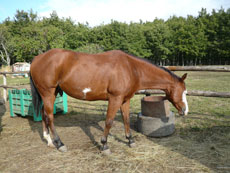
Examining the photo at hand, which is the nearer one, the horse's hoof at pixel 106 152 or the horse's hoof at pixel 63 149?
the horse's hoof at pixel 106 152

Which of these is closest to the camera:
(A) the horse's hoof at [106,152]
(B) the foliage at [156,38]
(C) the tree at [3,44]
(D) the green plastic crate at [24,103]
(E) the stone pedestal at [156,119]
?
Result: (A) the horse's hoof at [106,152]

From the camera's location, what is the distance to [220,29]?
39.9m

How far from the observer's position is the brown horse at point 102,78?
3.27 m

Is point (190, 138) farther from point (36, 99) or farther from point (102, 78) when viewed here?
point (36, 99)

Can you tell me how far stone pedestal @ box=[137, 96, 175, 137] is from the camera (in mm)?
3969

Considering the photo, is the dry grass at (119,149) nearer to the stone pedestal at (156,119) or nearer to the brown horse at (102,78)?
the stone pedestal at (156,119)

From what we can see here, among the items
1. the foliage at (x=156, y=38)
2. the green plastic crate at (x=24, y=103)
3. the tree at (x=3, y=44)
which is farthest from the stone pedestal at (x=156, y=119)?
the tree at (x=3, y=44)

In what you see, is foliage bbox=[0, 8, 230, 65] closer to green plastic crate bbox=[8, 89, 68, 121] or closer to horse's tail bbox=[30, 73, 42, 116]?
green plastic crate bbox=[8, 89, 68, 121]

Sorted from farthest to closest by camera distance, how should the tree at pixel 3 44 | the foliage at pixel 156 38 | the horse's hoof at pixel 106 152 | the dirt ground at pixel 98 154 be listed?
the foliage at pixel 156 38
the tree at pixel 3 44
the horse's hoof at pixel 106 152
the dirt ground at pixel 98 154

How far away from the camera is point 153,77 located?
3596 mm

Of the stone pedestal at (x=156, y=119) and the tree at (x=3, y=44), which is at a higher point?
the tree at (x=3, y=44)

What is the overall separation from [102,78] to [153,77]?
3.61 feet

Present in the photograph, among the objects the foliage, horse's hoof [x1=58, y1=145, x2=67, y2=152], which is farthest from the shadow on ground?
the foliage

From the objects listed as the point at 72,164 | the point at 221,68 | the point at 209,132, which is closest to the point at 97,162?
the point at 72,164
